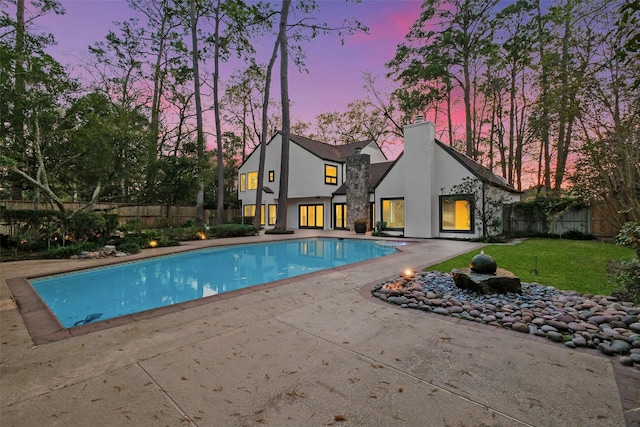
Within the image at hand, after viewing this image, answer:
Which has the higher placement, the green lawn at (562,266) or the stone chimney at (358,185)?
the stone chimney at (358,185)

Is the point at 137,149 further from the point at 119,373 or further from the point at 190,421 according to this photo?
the point at 190,421

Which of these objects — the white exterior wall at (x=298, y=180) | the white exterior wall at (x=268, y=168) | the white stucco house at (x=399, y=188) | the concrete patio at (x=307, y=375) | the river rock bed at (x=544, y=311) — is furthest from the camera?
the white exterior wall at (x=268, y=168)

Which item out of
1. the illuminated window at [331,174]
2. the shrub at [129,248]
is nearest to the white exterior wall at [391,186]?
the illuminated window at [331,174]

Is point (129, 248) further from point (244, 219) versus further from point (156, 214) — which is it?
point (244, 219)

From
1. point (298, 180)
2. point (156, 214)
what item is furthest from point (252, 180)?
point (156, 214)

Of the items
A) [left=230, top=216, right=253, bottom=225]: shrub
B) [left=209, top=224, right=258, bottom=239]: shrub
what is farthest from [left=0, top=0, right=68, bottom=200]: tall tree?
[left=230, top=216, right=253, bottom=225]: shrub

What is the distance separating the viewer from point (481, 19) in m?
17.0

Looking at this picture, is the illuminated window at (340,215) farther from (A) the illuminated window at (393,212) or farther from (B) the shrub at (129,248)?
(B) the shrub at (129,248)

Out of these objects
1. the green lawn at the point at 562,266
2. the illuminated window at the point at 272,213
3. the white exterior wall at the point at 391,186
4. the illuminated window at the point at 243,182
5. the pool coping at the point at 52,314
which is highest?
the illuminated window at the point at 243,182

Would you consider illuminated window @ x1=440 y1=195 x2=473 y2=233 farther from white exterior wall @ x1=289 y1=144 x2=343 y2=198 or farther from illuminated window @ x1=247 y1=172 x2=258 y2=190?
illuminated window @ x1=247 y1=172 x2=258 y2=190

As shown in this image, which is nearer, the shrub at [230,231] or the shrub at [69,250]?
the shrub at [69,250]

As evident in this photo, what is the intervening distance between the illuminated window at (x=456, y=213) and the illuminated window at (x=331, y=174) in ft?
27.6

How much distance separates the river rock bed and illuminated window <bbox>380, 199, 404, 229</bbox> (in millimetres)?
11043

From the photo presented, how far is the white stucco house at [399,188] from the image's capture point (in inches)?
551
